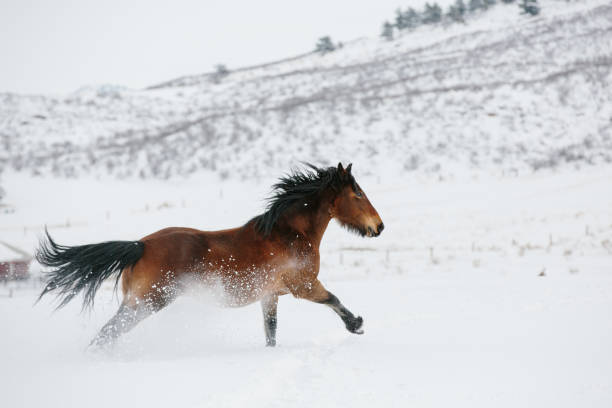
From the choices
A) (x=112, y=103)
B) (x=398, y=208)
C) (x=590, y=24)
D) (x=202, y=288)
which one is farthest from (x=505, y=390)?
(x=590, y=24)

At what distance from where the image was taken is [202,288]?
15.3 ft

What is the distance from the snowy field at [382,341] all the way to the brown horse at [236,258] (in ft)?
1.16

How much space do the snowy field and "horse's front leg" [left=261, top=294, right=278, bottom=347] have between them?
7.1 inches

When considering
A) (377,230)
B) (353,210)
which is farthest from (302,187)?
(377,230)

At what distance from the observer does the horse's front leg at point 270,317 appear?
5227 millimetres

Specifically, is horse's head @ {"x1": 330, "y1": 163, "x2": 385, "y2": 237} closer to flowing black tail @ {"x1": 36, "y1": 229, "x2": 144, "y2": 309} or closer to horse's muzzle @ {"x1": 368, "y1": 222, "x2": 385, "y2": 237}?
horse's muzzle @ {"x1": 368, "y1": 222, "x2": 385, "y2": 237}

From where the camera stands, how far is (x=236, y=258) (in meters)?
4.76

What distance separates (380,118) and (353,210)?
27.8 meters

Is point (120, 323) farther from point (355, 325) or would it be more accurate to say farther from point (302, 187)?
point (355, 325)

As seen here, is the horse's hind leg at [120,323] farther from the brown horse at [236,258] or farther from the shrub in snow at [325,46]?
the shrub in snow at [325,46]

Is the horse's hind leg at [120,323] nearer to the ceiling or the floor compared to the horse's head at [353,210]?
nearer to the floor

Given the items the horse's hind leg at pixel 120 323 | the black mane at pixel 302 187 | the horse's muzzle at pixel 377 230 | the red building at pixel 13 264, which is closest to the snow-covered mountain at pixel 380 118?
the red building at pixel 13 264

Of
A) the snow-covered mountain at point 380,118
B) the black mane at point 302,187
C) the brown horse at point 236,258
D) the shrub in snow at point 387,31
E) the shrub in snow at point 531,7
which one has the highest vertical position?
the shrub in snow at point 387,31

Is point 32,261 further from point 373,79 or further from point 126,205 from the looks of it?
point 373,79
